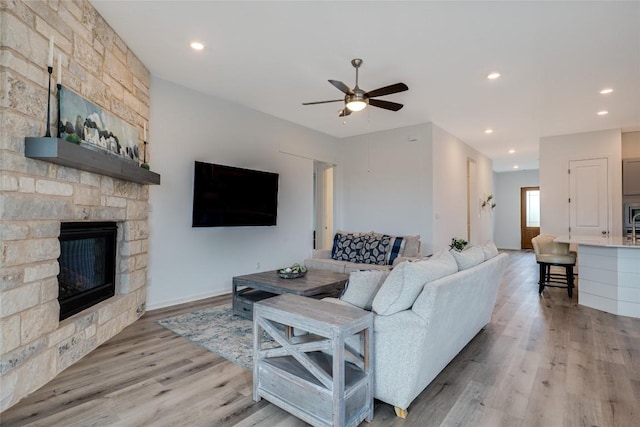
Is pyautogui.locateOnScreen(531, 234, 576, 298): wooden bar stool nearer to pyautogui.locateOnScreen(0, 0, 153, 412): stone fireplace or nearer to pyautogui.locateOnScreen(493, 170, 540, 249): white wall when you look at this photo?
pyautogui.locateOnScreen(0, 0, 153, 412): stone fireplace

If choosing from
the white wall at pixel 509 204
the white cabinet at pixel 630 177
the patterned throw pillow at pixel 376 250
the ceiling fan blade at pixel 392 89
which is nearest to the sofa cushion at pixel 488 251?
the ceiling fan blade at pixel 392 89

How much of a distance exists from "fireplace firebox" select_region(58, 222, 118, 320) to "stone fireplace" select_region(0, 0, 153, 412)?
3.6 inches

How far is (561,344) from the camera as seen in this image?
2.98 metres

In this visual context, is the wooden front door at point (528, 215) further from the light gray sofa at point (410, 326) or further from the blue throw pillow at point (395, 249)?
the light gray sofa at point (410, 326)

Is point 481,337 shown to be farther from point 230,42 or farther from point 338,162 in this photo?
point 338,162

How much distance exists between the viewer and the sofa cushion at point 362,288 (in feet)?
7.05

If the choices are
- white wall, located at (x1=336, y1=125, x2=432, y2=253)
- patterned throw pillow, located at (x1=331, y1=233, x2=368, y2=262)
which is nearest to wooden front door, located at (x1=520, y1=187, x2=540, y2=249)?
white wall, located at (x1=336, y1=125, x2=432, y2=253)

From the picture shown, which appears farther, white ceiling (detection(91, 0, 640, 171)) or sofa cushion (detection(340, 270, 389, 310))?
white ceiling (detection(91, 0, 640, 171))

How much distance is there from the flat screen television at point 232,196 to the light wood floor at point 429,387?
1.61 m

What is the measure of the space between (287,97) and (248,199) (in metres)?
1.58

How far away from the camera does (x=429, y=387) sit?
2.20m

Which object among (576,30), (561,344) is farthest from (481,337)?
(576,30)

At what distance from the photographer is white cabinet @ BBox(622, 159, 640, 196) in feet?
19.2

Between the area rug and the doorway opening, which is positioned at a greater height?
the doorway opening
